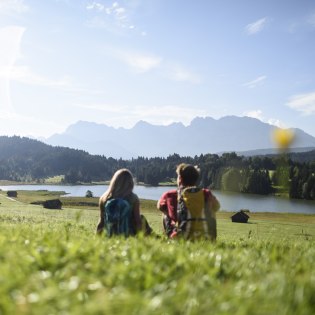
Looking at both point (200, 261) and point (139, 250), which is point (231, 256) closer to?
point (200, 261)

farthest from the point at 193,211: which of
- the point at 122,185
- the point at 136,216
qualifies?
the point at 122,185

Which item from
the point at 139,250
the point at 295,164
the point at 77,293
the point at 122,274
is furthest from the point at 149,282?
the point at 295,164

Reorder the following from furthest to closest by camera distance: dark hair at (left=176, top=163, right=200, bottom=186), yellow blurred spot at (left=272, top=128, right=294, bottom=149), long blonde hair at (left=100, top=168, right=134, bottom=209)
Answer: dark hair at (left=176, top=163, right=200, bottom=186)
long blonde hair at (left=100, top=168, right=134, bottom=209)
yellow blurred spot at (left=272, top=128, right=294, bottom=149)

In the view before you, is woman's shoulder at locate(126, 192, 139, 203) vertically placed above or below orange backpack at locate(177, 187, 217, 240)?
above

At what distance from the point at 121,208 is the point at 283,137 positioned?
23.8 feet

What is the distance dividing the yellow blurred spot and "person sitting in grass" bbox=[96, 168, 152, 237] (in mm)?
6802

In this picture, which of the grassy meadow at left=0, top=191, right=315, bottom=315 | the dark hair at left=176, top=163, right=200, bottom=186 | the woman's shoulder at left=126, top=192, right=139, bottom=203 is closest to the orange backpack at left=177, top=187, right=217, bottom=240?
the dark hair at left=176, top=163, right=200, bottom=186

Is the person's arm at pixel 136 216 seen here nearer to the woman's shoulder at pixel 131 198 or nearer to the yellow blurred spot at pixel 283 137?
the woman's shoulder at pixel 131 198

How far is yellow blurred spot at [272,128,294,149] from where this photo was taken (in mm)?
3346

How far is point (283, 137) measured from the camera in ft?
11.7

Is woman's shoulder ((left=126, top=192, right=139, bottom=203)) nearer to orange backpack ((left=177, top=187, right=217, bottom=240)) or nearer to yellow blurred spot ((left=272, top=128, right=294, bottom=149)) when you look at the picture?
orange backpack ((left=177, top=187, right=217, bottom=240))

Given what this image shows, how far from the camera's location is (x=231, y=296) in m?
3.11

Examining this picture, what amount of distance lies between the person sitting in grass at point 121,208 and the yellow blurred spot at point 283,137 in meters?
6.80

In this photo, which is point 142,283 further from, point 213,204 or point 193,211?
point 213,204
